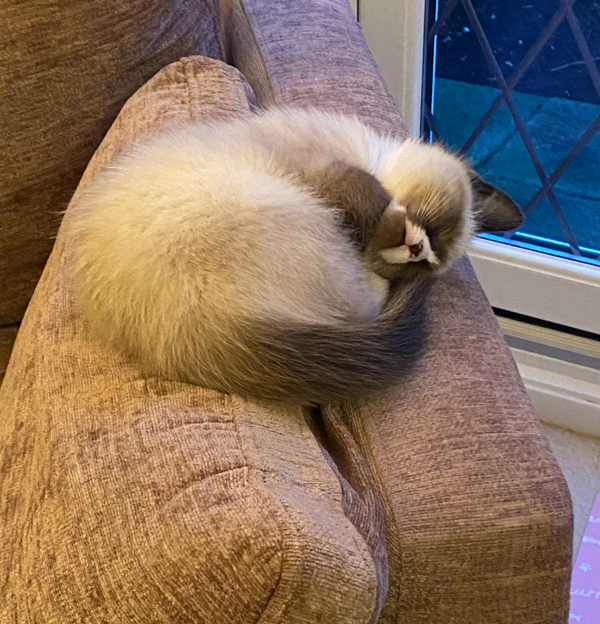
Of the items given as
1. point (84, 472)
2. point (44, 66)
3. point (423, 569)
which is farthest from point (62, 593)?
point (44, 66)

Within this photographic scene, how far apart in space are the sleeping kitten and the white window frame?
0.64 m

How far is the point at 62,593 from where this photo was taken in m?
0.50

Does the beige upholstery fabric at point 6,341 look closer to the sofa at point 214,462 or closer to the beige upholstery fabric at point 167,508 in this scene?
the sofa at point 214,462

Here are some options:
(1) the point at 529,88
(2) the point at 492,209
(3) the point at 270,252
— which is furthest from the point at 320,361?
(1) the point at 529,88

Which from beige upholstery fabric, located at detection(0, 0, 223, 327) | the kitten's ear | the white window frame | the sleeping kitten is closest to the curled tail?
the sleeping kitten

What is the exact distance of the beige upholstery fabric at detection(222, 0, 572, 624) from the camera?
63 centimetres

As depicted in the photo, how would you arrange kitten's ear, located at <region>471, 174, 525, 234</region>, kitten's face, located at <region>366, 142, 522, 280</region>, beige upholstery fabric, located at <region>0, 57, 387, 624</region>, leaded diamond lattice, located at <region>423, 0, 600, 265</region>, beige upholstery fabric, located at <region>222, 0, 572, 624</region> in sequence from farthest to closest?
leaded diamond lattice, located at <region>423, 0, 600, 265</region> < kitten's ear, located at <region>471, 174, 525, 234</region> < kitten's face, located at <region>366, 142, 522, 280</region> < beige upholstery fabric, located at <region>222, 0, 572, 624</region> < beige upholstery fabric, located at <region>0, 57, 387, 624</region>

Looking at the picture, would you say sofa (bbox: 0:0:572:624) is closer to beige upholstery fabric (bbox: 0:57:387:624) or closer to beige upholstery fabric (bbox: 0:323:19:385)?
beige upholstery fabric (bbox: 0:57:387:624)

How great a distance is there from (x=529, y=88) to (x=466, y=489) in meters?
1.17

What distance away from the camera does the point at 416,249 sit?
0.89 meters

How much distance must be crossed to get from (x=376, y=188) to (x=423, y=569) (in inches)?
19.0

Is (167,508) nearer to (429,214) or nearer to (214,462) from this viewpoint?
(214,462)

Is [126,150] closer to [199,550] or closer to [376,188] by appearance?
[376,188]

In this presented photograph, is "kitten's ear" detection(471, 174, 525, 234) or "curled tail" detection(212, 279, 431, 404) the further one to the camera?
"kitten's ear" detection(471, 174, 525, 234)
